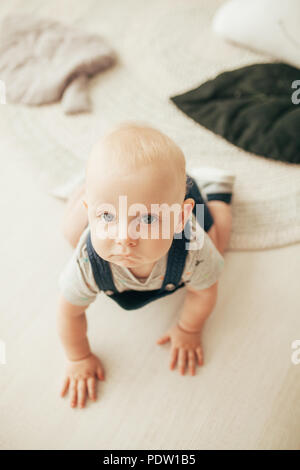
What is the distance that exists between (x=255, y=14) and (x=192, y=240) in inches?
30.9

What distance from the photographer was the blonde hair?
19.3 inches

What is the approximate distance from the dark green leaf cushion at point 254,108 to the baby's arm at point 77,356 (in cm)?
60

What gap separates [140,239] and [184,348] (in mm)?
331

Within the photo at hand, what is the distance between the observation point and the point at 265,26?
109 cm

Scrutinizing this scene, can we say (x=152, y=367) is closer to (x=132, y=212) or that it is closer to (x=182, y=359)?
(x=182, y=359)

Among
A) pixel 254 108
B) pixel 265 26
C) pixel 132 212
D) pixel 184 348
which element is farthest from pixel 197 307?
pixel 265 26

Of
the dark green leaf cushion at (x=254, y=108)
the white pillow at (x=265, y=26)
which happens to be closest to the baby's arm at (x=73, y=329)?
the dark green leaf cushion at (x=254, y=108)

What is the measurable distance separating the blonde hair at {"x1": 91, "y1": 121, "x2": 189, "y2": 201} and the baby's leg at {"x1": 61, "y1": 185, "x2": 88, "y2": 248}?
31cm

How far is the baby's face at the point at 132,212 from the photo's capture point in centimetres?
49

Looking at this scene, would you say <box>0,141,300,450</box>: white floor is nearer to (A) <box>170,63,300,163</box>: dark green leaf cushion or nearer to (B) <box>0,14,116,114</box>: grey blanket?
(A) <box>170,63,300,163</box>: dark green leaf cushion

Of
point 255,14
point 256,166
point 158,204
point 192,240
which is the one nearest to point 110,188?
point 158,204

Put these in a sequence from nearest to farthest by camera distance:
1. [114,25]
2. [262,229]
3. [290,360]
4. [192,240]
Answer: [192,240] < [290,360] < [262,229] < [114,25]

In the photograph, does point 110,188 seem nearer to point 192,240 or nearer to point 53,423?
point 192,240

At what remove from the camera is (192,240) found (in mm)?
650
